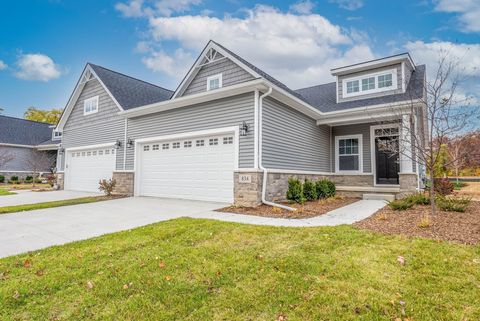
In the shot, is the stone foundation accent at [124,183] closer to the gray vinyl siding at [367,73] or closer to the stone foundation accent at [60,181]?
the stone foundation accent at [60,181]

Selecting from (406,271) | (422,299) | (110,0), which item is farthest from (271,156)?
(110,0)

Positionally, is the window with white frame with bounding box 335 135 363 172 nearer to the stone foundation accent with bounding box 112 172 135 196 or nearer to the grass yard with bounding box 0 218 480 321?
the grass yard with bounding box 0 218 480 321

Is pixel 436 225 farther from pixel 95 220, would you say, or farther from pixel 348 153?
pixel 348 153

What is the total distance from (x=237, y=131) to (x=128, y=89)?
→ 8.69 meters

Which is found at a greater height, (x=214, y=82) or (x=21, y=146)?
(x=214, y=82)

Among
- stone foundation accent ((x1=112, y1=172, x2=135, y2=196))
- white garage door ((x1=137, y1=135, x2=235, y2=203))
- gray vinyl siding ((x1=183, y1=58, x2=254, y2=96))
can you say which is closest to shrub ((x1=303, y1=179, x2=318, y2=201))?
white garage door ((x1=137, y1=135, x2=235, y2=203))

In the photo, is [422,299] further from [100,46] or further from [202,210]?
[100,46]

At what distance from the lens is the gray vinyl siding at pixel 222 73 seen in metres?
10.5

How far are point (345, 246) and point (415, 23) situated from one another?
11.3 meters

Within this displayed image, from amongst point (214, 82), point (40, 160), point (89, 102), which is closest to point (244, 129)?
point (214, 82)

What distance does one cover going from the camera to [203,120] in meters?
A: 9.55

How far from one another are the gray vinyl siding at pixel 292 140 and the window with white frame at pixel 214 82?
308 cm

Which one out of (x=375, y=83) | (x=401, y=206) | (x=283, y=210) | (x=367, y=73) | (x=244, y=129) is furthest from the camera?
(x=367, y=73)

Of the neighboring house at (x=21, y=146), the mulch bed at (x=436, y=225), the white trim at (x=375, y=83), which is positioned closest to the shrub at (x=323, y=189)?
the mulch bed at (x=436, y=225)
